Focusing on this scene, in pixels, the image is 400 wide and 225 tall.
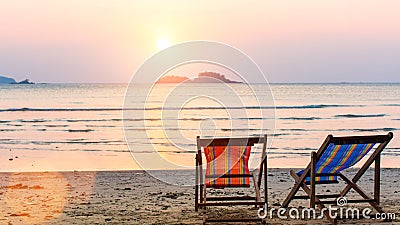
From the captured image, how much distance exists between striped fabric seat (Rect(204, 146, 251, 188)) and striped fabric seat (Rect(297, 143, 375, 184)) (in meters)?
0.66

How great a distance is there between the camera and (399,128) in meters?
20.7

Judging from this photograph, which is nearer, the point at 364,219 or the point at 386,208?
the point at 364,219

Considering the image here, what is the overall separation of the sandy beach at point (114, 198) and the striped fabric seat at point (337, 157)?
49cm

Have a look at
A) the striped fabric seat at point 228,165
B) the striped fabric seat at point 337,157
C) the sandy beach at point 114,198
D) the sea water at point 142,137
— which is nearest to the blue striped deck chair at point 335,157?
the striped fabric seat at point 337,157

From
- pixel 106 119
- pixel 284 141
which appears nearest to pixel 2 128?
pixel 106 119

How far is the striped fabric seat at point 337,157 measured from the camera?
5.35 metres

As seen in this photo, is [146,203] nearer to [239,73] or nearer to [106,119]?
[239,73]

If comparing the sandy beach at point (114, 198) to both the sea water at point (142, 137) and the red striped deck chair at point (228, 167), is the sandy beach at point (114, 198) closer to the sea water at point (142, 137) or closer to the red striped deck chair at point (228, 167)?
the red striped deck chair at point (228, 167)

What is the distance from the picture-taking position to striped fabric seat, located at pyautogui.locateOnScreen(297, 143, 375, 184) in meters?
5.35

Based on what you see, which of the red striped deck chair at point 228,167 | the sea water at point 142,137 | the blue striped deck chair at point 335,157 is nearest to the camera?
the blue striped deck chair at point 335,157

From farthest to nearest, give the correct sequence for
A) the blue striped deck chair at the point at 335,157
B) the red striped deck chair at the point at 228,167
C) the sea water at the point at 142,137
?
1. the sea water at the point at 142,137
2. the red striped deck chair at the point at 228,167
3. the blue striped deck chair at the point at 335,157

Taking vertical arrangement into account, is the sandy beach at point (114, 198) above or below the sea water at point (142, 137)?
below

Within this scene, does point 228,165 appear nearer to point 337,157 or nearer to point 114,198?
point 337,157

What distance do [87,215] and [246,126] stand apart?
55.1 feet
